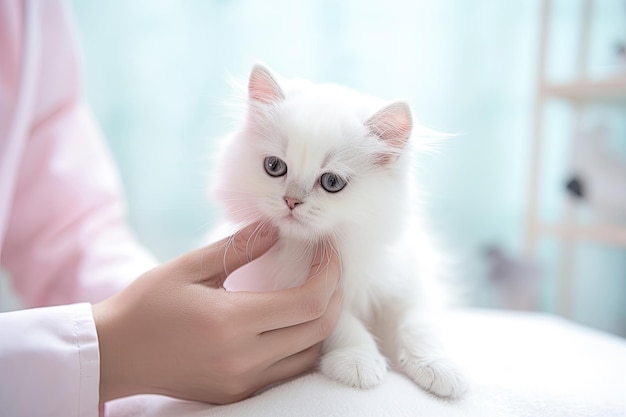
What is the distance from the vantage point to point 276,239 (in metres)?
0.88

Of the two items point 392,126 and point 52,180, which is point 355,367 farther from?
point 52,180

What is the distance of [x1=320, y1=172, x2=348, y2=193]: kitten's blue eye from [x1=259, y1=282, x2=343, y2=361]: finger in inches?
7.0

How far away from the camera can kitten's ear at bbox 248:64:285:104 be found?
34.7 inches

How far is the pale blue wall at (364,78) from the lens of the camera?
6.11ft

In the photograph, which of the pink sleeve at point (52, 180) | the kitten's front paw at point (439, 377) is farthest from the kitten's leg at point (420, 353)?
the pink sleeve at point (52, 180)

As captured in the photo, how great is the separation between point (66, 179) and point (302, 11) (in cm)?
108

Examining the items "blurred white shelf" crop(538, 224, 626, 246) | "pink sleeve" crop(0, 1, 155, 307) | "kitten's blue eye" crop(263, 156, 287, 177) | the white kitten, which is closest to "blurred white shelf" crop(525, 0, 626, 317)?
"blurred white shelf" crop(538, 224, 626, 246)

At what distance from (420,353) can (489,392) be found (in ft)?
0.40

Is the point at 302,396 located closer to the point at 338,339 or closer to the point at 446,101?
the point at 338,339

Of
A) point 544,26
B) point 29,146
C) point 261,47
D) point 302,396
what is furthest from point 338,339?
point 544,26

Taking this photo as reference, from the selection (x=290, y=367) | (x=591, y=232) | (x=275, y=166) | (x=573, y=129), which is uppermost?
(x=275, y=166)

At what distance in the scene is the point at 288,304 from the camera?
2.49ft

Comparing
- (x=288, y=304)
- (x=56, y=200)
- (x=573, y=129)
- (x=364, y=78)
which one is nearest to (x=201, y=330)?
(x=288, y=304)

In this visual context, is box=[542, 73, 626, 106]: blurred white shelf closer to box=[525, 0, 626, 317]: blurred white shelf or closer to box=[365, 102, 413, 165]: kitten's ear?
box=[525, 0, 626, 317]: blurred white shelf
